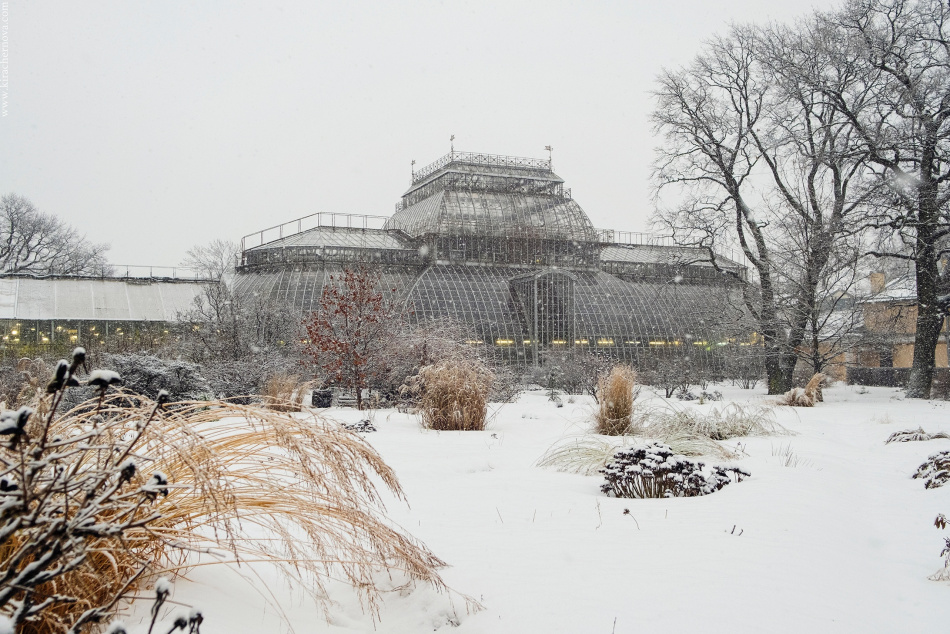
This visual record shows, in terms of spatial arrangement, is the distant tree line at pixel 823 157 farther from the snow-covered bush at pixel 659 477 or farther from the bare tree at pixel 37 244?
the bare tree at pixel 37 244

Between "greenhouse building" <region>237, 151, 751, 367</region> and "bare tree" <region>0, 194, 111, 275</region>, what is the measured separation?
10.1 metres

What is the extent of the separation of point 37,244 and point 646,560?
3879 cm

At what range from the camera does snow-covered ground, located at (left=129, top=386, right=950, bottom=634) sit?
2.96m

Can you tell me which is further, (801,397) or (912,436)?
(801,397)

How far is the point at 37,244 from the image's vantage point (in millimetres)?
34781

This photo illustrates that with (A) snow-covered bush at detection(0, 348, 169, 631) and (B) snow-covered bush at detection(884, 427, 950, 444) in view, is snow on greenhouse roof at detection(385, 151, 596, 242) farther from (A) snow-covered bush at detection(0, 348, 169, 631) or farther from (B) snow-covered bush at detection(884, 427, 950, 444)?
(A) snow-covered bush at detection(0, 348, 169, 631)

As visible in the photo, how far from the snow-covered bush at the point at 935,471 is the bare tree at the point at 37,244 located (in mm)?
35049

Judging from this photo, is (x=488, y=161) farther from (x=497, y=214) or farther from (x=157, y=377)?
(x=157, y=377)

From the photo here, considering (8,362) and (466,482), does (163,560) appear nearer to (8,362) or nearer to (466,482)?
(466,482)

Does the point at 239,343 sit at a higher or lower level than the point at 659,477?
higher

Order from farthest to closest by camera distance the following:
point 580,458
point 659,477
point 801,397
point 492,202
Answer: point 492,202, point 801,397, point 580,458, point 659,477

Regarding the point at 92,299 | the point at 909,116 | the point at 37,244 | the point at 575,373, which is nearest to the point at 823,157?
the point at 909,116

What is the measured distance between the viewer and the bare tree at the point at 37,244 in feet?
109

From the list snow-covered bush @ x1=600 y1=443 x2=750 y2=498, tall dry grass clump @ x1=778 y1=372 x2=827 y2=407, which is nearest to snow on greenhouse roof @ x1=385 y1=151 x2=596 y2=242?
tall dry grass clump @ x1=778 y1=372 x2=827 y2=407
